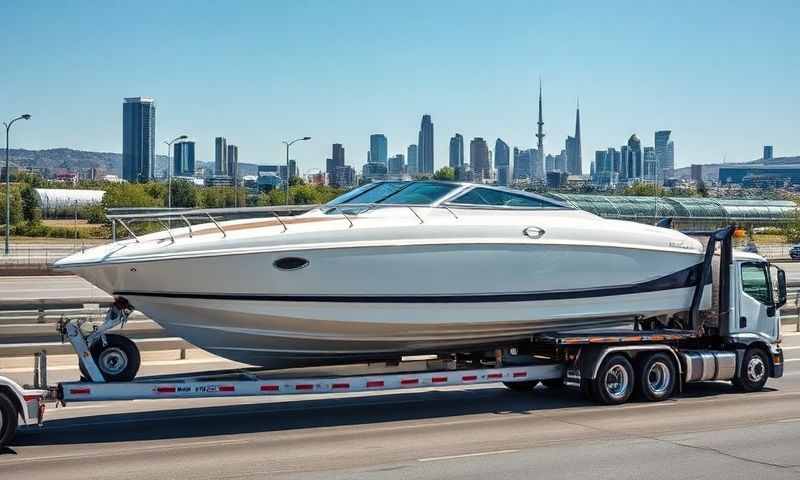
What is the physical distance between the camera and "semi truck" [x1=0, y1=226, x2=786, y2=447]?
39.7ft

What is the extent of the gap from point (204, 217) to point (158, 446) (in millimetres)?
3092

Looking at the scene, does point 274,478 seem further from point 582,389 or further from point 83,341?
point 582,389

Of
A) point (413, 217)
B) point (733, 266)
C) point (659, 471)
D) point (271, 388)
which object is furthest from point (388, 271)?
point (733, 266)

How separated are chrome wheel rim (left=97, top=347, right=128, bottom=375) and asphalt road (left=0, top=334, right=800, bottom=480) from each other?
0.79 metres

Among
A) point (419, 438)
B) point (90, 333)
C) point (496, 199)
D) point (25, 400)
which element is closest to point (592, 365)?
point (496, 199)

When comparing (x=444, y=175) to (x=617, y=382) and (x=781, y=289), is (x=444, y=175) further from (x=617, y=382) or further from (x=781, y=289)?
(x=617, y=382)

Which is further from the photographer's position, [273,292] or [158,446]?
[273,292]

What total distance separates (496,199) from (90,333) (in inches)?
239

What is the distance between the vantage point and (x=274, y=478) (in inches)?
406

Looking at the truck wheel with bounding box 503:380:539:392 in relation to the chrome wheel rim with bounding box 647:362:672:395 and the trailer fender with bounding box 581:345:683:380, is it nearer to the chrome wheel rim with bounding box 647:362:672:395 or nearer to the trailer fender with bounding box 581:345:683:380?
the trailer fender with bounding box 581:345:683:380

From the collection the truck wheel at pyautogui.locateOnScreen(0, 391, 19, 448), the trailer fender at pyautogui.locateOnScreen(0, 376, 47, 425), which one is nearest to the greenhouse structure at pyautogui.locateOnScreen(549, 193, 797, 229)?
the trailer fender at pyautogui.locateOnScreen(0, 376, 47, 425)

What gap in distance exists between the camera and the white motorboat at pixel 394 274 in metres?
12.8

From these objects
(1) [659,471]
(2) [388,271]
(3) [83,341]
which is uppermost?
(2) [388,271]

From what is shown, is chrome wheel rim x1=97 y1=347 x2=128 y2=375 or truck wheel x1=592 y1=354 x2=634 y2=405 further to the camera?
truck wheel x1=592 y1=354 x2=634 y2=405
